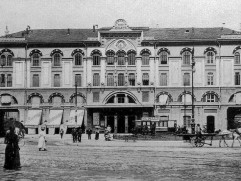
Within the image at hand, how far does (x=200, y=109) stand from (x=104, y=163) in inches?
1470

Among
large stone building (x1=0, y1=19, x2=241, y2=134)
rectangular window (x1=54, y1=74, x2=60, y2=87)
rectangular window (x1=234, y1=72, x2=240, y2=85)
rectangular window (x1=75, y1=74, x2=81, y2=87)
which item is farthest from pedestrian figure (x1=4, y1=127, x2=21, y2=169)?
rectangular window (x1=234, y1=72, x2=240, y2=85)

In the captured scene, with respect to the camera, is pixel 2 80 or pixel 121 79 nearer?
pixel 121 79

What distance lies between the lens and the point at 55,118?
174ft

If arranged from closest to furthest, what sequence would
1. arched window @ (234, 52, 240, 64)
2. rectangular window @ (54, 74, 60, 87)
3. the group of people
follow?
the group of people, arched window @ (234, 52, 240, 64), rectangular window @ (54, 74, 60, 87)

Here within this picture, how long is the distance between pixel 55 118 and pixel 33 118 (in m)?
2.59

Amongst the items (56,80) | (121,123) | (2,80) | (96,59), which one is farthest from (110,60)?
(2,80)

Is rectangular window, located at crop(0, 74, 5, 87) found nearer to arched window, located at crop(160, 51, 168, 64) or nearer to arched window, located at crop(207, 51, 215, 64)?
arched window, located at crop(160, 51, 168, 64)

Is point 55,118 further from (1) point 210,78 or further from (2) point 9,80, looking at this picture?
(1) point 210,78

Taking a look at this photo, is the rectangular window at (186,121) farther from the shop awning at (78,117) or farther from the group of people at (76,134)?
the group of people at (76,134)

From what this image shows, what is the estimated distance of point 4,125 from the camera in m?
40.4

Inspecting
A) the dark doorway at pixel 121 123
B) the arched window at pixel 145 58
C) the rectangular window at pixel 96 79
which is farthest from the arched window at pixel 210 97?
the rectangular window at pixel 96 79

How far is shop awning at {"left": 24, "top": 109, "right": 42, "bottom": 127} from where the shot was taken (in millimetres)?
52881

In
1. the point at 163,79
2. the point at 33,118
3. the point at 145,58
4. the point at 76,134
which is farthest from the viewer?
the point at 145,58

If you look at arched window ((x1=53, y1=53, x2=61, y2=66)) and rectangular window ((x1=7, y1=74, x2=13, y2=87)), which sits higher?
arched window ((x1=53, y1=53, x2=61, y2=66))
